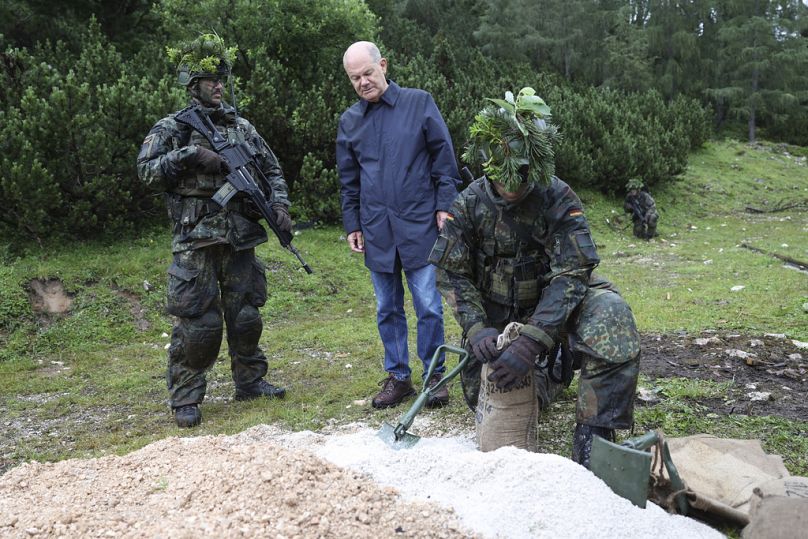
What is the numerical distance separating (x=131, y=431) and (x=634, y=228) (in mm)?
11443

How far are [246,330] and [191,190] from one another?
94 centimetres

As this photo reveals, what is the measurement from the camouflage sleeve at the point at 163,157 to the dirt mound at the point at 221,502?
1.79 meters

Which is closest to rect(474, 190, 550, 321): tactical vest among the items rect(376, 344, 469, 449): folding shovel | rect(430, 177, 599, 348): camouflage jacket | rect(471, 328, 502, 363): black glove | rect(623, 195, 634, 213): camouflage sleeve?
rect(430, 177, 599, 348): camouflage jacket

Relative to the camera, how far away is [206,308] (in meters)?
4.43

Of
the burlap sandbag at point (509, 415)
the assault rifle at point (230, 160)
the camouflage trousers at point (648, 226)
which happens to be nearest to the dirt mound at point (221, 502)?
the burlap sandbag at point (509, 415)

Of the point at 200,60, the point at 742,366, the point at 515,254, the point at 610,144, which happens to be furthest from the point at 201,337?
the point at 610,144

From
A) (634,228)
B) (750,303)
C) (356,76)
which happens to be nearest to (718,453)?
(356,76)

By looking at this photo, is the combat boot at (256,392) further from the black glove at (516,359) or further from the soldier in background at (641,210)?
the soldier in background at (641,210)

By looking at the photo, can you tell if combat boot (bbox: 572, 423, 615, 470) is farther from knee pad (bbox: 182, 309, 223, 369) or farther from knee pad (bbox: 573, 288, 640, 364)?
knee pad (bbox: 182, 309, 223, 369)

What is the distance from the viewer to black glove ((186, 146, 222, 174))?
14.0ft

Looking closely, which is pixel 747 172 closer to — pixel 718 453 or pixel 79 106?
pixel 79 106

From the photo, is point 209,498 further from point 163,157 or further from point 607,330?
point 163,157

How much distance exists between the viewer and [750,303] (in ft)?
23.1

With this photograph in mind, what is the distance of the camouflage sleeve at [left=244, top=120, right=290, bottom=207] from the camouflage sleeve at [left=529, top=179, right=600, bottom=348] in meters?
2.00
